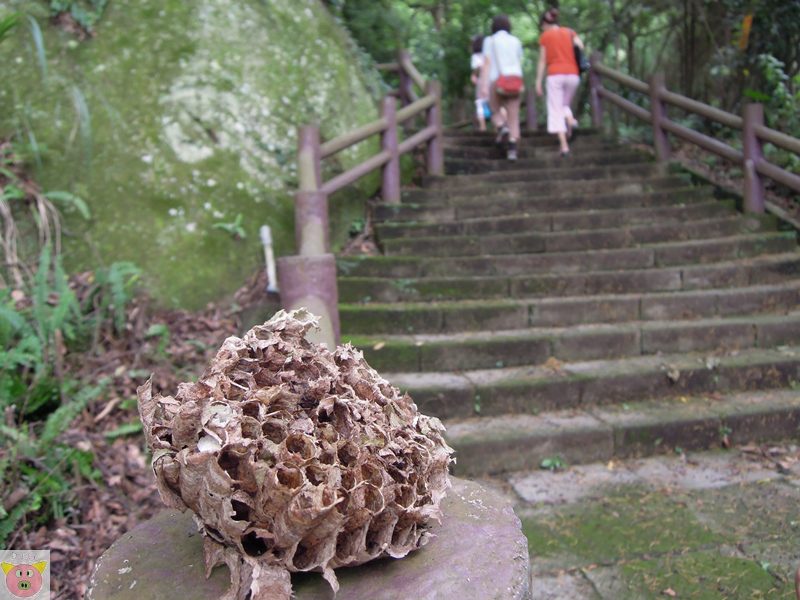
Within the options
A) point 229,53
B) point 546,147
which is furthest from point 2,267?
point 546,147

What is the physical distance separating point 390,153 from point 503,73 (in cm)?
195

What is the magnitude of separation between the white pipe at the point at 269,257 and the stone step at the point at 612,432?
1.63 meters

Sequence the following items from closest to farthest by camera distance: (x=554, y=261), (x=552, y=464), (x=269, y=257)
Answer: (x=552, y=464) < (x=269, y=257) < (x=554, y=261)

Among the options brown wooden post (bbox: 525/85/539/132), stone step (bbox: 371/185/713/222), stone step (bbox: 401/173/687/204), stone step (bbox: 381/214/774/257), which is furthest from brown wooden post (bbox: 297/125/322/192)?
brown wooden post (bbox: 525/85/539/132)

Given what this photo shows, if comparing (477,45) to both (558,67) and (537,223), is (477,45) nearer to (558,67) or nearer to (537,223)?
(558,67)

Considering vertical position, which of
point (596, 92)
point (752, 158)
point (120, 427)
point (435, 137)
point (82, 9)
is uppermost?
point (82, 9)

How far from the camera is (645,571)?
2.36 meters

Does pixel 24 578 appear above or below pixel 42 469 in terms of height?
above

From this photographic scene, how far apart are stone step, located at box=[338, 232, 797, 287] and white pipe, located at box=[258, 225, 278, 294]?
1.75ft

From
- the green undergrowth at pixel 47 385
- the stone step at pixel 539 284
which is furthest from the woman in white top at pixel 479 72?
the green undergrowth at pixel 47 385

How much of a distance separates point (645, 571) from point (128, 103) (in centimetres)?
462

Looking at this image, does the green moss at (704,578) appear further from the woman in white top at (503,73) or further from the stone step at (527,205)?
the woman in white top at (503,73)

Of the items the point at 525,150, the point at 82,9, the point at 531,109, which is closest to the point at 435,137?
the point at 525,150

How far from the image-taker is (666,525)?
2682mm
